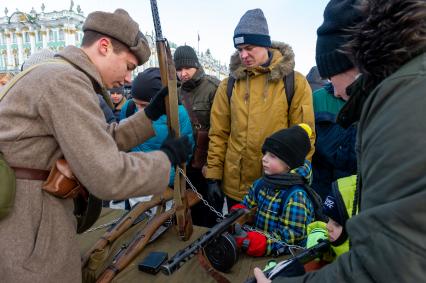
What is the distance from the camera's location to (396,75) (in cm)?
65

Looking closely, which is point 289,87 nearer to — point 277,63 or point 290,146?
point 277,63

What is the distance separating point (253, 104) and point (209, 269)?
57.2 inches

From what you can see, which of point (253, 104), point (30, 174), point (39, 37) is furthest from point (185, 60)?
point (39, 37)

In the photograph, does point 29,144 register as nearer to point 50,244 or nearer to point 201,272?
point 50,244

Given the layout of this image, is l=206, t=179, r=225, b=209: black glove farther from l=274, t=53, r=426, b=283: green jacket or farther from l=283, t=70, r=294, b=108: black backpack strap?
l=274, t=53, r=426, b=283: green jacket

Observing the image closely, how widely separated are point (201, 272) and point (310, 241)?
24.5 inches

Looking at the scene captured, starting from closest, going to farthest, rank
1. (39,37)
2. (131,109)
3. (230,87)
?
1. (230,87)
2. (131,109)
3. (39,37)

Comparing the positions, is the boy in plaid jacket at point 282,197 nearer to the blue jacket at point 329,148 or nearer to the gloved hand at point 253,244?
the gloved hand at point 253,244

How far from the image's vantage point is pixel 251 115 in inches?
102

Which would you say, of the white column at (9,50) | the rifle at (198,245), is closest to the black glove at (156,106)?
the rifle at (198,245)

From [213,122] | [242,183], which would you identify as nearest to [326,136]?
[242,183]

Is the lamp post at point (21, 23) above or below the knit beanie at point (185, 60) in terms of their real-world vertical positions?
above

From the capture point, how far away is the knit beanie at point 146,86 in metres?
2.89

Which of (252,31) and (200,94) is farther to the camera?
(200,94)
